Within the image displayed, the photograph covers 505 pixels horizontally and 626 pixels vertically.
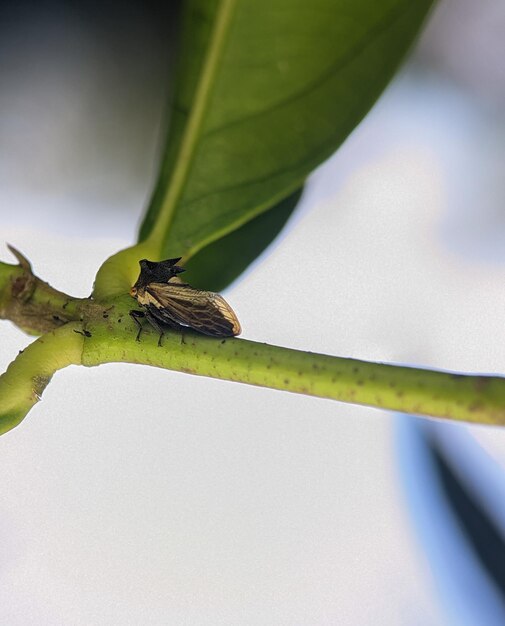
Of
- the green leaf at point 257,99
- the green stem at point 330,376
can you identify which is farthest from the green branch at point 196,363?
the green leaf at point 257,99

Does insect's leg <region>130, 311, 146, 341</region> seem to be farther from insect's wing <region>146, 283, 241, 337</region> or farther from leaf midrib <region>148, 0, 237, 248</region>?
leaf midrib <region>148, 0, 237, 248</region>

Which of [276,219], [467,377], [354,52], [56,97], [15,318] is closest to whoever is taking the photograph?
[467,377]

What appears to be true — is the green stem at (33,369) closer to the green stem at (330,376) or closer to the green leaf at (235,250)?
the green stem at (330,376)

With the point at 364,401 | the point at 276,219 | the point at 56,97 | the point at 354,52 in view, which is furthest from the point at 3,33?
the point at 364,401

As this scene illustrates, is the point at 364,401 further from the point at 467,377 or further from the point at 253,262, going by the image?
the point at 253,262

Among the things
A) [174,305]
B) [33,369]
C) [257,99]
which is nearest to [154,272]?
[174,305]

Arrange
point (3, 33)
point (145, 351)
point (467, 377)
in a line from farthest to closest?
point (3, 33) → point (145, 351) → point (467, 377)

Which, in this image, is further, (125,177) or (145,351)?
(125,177)
